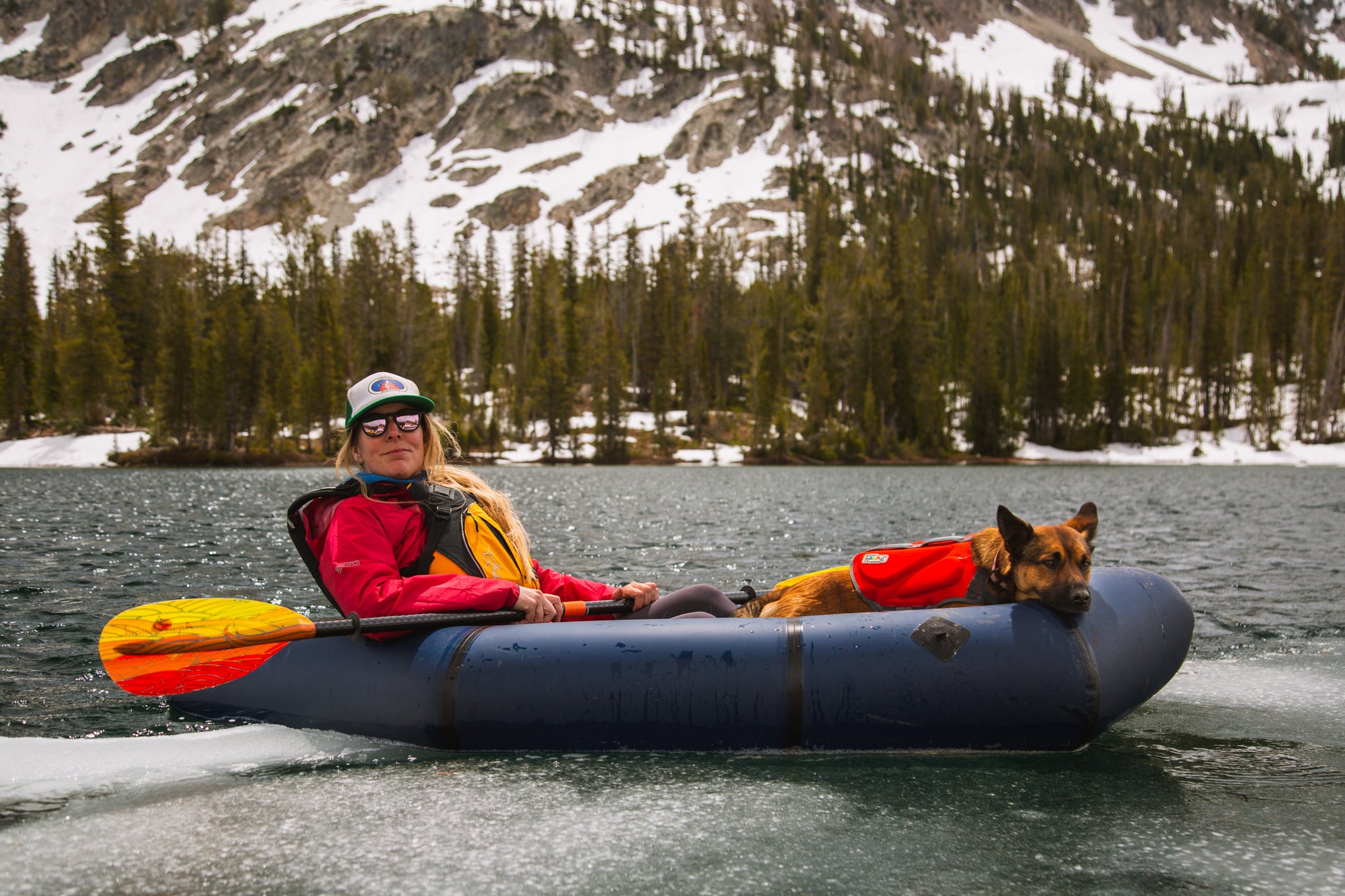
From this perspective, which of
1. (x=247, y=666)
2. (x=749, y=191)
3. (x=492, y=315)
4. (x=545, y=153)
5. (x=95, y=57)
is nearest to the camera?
(x=247, y=666)

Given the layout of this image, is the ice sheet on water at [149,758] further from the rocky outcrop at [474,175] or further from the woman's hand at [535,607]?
the rocky outcrop at [474,175]

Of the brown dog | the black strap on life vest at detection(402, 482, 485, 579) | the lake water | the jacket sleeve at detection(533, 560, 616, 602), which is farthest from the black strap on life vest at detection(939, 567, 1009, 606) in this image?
the black strap on life vest at detection(402, 482, 485, 579)

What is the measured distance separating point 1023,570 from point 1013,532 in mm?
294

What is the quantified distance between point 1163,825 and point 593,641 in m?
2.61

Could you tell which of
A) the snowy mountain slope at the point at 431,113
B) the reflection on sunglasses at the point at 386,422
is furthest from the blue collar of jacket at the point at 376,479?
the snowy mountain slope at the point at 431,113

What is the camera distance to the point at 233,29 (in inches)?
6855

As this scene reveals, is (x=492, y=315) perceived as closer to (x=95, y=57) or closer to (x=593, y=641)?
(x=593, y=641)

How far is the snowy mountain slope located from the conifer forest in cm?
2954

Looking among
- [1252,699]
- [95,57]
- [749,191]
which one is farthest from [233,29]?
[1252,699]

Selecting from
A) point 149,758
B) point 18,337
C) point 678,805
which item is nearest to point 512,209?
point 18,337

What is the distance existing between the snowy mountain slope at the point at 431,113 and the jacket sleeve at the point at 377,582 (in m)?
108

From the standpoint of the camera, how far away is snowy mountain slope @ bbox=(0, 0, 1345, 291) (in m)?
125

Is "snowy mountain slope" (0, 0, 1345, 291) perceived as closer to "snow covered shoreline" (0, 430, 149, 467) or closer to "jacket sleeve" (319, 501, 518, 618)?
"snow covered shoreline" (0, 430, 149, 467)

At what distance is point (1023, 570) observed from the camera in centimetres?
461
